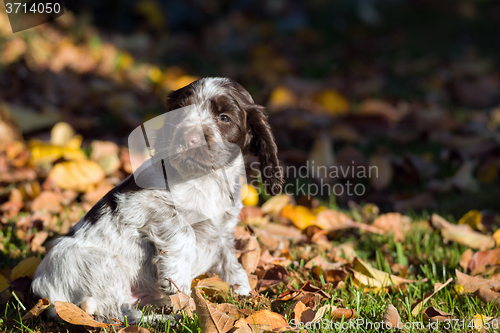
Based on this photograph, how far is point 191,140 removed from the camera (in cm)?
245

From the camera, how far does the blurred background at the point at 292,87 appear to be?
454cm

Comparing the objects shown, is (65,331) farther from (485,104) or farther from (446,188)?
(485,104)

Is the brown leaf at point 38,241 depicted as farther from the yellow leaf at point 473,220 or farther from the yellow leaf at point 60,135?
the yellow leaf at point 473,220

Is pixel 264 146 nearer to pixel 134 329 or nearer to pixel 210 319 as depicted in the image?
pixel 210 319

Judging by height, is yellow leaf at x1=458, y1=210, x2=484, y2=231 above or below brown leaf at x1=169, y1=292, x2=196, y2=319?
below

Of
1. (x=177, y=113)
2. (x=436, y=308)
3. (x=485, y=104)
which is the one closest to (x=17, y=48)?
(x=177, y=113)

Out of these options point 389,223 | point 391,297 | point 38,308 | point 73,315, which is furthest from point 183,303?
point 389,223

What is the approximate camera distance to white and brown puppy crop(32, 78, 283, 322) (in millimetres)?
2568

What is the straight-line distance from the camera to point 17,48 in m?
6.79

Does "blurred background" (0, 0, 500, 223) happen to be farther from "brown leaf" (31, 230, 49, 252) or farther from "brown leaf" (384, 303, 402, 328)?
"brown leaf" (384, 303, 402, 328)

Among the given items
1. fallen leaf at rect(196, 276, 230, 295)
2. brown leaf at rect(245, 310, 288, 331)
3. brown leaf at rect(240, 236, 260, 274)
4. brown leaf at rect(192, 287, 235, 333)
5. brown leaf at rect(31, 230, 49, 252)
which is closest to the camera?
brown leaf at rect(192, 287, 235, 333)

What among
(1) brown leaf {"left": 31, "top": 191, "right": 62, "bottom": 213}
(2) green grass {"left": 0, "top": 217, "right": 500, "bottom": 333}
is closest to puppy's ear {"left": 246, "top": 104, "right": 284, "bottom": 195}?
(2) green grass {"left": 0, "top": 217, "right": 500, "bottom": 333}

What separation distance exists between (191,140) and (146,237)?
66 cm

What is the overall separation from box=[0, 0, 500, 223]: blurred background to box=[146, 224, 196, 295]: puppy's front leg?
1595 millimetres
